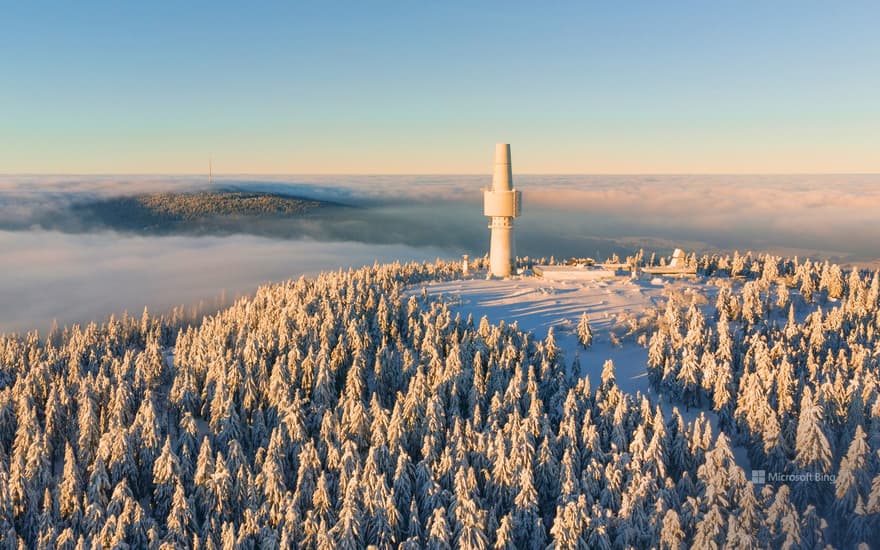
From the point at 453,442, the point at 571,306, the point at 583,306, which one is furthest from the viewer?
the point at 571,306

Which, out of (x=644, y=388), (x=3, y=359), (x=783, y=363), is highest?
(x=783, y=363)

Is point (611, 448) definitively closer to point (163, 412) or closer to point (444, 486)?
point (444, 486)

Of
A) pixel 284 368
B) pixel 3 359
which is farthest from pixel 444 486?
pixel 3 359

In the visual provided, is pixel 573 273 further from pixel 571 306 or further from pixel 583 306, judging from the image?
pixel 571 306

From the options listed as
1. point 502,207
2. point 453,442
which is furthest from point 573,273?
point 453,442

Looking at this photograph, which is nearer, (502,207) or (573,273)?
(502,207)
